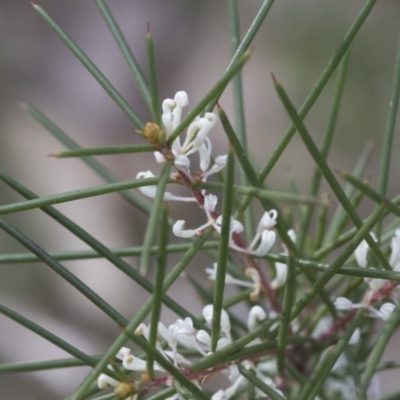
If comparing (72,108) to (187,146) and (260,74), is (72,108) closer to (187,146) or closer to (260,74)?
(260,74)

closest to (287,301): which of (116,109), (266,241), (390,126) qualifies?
(266,241)

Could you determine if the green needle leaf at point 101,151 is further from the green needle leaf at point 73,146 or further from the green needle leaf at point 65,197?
the green needle leaf at point 73,146

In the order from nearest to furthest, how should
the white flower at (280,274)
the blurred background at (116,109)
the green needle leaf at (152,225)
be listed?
the green needle leaf at (152,225), the white flower at (280,274), the blurred background at (116,109)

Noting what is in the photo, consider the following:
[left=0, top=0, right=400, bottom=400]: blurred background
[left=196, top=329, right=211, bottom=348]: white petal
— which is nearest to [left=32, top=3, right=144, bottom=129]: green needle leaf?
[left=196, top=329, right=211, bottom=348]: white petal

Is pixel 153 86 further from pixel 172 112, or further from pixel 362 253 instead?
pixel 362 253

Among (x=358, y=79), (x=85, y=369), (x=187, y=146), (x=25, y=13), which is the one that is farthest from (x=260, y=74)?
(x=187, y=146)

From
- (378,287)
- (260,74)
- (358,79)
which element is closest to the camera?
(378,287)

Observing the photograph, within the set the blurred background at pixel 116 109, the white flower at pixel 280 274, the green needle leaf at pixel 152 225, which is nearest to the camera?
the green needle leaf at pixel 152 225

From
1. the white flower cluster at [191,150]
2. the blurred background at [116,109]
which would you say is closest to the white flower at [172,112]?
the white flower cluster at [191,150]
